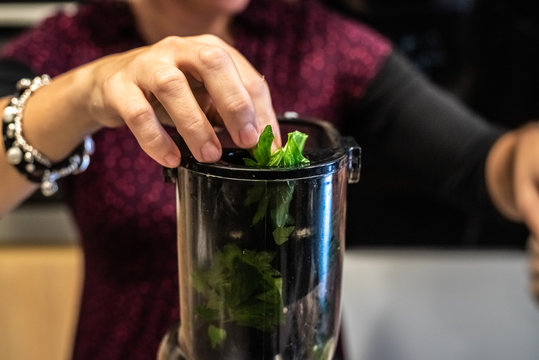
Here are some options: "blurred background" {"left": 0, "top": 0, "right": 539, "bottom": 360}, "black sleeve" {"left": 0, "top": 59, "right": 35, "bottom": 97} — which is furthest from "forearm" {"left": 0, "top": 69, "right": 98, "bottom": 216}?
"blurred background" {"left": 0, "top": 0, "right": 539, "bottom": 360}

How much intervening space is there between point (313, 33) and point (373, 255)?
1.52 feet

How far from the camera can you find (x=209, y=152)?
0.37m

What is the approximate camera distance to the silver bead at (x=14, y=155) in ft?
1.70

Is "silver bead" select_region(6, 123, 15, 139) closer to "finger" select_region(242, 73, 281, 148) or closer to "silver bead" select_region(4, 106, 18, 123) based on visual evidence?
"silver bead" select_region(4, 106, 18, 123)

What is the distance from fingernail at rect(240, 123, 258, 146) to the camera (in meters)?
0.38

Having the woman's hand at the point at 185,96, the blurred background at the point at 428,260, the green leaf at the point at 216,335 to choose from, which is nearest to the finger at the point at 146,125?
the woman's hand at the point at 185,96

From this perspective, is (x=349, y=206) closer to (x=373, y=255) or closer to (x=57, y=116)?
(x=373, y=255)

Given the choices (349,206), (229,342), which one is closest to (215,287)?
(229,342)

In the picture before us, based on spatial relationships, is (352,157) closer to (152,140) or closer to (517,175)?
(152,140)

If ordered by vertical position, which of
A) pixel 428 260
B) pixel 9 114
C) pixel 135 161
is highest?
pixel 9 114

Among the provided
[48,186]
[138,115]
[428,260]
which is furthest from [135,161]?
[428,260]

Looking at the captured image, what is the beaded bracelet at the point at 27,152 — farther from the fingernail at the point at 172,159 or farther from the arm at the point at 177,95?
the fingernail at the point at 172,159

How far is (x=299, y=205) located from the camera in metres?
0.37

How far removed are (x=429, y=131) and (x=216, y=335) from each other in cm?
47
